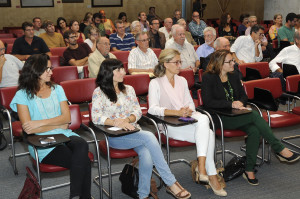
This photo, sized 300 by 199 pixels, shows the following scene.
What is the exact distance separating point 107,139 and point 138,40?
104 inches

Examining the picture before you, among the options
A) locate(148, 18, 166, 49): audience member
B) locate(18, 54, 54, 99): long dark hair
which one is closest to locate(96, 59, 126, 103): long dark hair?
locate(18, 54, 54, 99): long dark hair

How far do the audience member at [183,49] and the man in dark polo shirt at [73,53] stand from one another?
138cm

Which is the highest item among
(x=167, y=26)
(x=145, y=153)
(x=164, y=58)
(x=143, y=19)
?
(x=143, y=19)

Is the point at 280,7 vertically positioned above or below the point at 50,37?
above

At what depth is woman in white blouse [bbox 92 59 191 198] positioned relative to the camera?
10.4 ft

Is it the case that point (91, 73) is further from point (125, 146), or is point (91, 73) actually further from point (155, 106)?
point (125, 146)

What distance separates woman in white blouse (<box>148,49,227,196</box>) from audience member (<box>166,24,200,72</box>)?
Answer: 190 cm

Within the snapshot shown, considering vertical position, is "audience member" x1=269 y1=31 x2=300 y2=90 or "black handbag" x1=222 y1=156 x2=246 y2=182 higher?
"audience member" x1=269 y1=31 x2=300 y2=90

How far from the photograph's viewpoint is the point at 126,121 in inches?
132

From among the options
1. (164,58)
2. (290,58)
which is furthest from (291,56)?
(164,58)

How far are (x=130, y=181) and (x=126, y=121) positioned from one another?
51 cm

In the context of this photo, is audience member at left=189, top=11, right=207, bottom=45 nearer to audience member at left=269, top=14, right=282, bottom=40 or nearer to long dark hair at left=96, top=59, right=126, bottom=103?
audience member at left=269, top=14, right=282, bottom=40

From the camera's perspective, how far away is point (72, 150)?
304cm

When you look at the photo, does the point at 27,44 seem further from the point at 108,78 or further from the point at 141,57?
the point at 108,78
